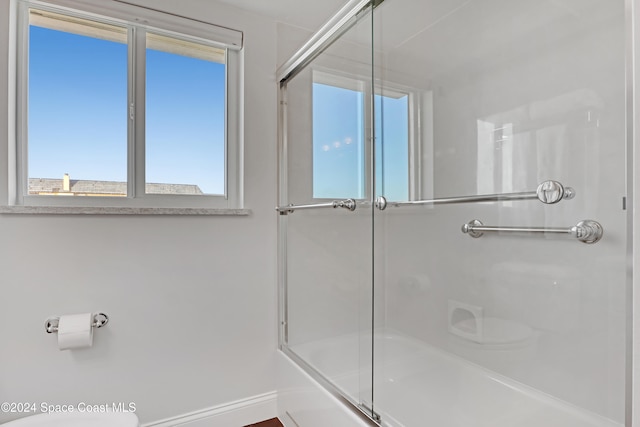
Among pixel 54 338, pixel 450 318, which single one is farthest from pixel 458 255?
pixel 54 338

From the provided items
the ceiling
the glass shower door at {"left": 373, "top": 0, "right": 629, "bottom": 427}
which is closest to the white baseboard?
the glass shower door at {"left": 373, "top": 0, "right": 629, "bottom": 427}

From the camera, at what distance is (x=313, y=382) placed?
1628mm

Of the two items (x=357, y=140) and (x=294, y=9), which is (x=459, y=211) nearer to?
(x=357, y=140)

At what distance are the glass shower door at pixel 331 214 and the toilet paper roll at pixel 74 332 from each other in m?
0.92

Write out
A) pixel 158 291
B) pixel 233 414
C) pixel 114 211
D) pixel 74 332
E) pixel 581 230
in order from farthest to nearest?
pixel 233 414, pixel 158 291, pixel 114 211, pixel 74 332, pixel 581 230

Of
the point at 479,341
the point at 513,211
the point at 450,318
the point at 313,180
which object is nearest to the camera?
the point at 513,211

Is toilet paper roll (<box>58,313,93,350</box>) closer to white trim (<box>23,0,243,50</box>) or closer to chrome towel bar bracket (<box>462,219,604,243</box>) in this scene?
white trim (<box>23,0,243,50</box>)

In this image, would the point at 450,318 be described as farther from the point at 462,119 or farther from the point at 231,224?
the point at 231,224

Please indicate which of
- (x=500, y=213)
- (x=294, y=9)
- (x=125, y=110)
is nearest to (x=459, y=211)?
(x=500, y=213)

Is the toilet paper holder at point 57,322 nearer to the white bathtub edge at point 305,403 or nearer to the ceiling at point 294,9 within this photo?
the white bathtub edge at point 305,403

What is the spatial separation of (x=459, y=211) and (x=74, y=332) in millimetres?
1743

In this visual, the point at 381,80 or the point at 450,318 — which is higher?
the point at 381,80

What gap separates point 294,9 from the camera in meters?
1.90

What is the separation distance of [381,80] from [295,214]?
2.60 feet
